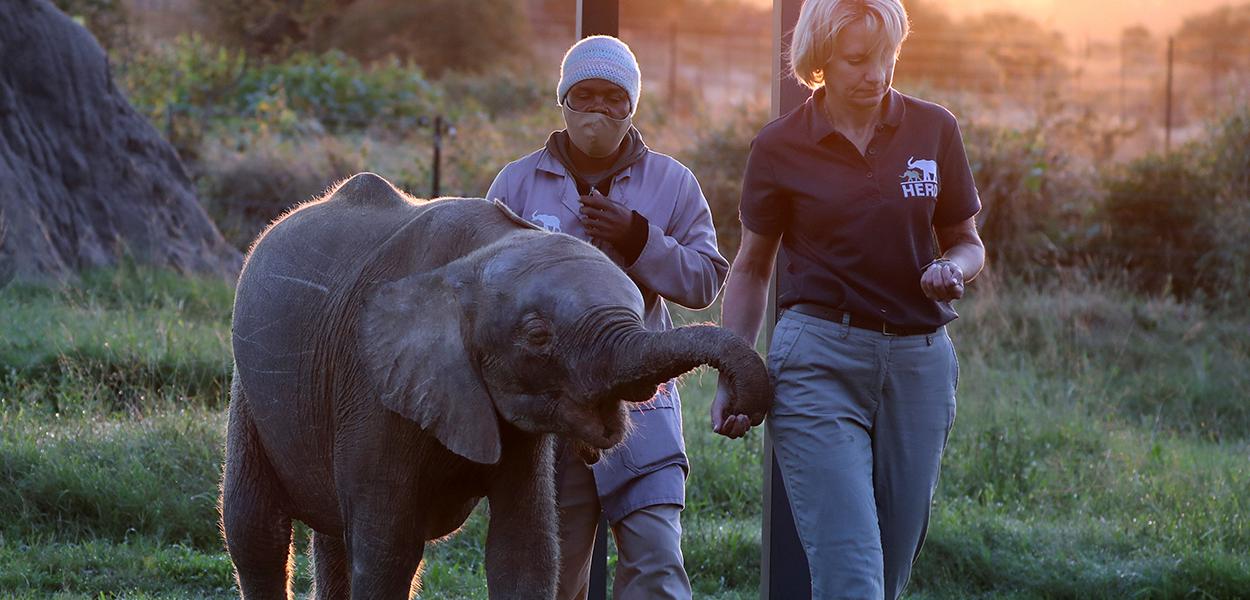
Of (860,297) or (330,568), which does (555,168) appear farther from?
(330,568)

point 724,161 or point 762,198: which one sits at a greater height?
point 762,198

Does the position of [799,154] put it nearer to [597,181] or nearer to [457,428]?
[597,181]

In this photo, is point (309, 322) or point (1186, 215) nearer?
point (309, 322)

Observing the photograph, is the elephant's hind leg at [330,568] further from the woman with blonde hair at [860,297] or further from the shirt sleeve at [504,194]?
the woman with blonde hair at [860,297]

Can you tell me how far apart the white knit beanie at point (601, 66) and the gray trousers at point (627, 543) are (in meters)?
1.11

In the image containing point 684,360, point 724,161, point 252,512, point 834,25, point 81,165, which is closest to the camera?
point 684,360

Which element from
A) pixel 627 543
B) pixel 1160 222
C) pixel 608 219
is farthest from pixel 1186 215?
pixel 608 219

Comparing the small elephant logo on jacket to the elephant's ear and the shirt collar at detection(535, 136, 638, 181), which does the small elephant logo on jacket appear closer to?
the shirt collar at detection(535, 136, 638, 181)

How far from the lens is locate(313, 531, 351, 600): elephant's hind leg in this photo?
499cm

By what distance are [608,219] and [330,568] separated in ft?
5.22

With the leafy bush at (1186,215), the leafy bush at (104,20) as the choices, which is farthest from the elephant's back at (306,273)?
the leafy bush at (104,20)

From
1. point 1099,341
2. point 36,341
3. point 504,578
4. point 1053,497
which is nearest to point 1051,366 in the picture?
point 1099,341

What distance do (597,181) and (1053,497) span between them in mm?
4434

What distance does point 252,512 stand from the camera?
4645mm
